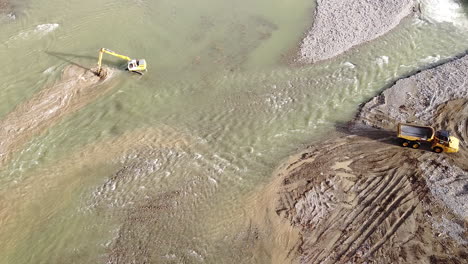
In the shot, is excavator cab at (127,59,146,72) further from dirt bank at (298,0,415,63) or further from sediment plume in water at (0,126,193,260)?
dirt bank at (298,0,415,63)

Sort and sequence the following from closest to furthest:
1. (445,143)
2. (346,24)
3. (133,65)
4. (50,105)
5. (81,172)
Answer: (445,143)
(81,172)
(50,105)
(133,65)
(346,24)

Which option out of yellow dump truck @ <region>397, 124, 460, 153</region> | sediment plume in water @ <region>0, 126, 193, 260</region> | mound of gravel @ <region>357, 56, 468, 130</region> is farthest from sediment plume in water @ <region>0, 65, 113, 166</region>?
yellow dump truck @ <region>397, 124, 460, 153</region>

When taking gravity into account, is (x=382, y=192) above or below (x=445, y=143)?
below

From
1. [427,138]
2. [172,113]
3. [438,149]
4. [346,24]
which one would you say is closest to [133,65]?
[172,113]

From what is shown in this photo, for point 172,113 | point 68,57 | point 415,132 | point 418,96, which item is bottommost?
point 172,113

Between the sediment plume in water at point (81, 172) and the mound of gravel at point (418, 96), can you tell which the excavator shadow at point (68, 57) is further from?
the mound of gravel at point (418, 96)

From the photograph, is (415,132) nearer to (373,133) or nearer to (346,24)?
(373,133)

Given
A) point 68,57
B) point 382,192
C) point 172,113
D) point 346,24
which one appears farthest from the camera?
point 346,24
